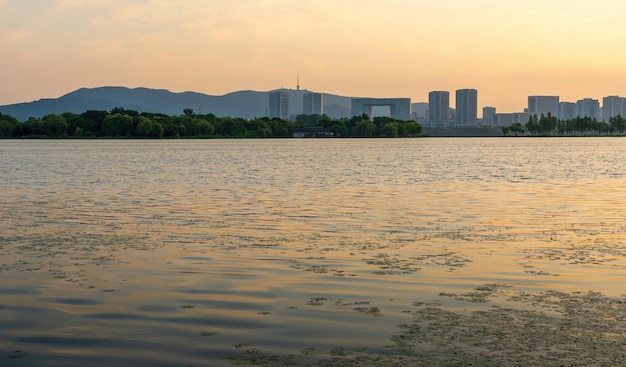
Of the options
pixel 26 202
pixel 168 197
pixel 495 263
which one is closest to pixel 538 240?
pixel 495 263

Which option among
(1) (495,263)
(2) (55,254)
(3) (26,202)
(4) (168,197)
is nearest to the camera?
(1) (495,263)

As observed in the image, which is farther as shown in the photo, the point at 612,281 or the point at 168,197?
the point at 168,197

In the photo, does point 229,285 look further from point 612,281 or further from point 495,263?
point 612,281

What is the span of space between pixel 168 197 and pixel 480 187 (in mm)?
19405

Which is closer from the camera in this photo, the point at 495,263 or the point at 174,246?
the point at 495,263

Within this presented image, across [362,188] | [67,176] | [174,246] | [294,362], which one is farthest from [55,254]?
[67,176]

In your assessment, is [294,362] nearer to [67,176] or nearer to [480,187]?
[480,187]

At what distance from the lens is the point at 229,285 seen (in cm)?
1560

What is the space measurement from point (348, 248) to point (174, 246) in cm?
517

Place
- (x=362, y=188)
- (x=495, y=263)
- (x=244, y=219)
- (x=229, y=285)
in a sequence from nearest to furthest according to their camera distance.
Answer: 1. (x=229, y=285)
2. (x=495, y=263)
3. (x=244, y=219)
4. (x=362, y=188)

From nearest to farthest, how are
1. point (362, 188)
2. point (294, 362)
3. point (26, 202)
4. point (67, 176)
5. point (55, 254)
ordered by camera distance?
point (294, 362) → point (55, 254) → point (26, 202) → point (362, 188) → point (67, 176)

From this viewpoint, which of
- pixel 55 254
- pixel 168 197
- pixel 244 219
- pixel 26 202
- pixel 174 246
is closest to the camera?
pixel 55 254

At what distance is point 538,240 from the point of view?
22.2 m

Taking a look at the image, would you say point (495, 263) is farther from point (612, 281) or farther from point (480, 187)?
point (480, 187)
